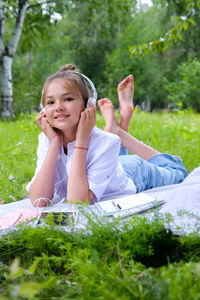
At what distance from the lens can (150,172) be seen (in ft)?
9.41

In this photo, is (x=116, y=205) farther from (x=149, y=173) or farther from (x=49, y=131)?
(x=149, y=173)

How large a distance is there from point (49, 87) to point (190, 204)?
1.22m

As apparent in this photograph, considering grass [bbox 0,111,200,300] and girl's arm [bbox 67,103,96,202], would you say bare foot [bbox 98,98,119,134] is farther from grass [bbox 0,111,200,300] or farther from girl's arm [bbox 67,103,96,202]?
grass [bbox 0,111,200,300]

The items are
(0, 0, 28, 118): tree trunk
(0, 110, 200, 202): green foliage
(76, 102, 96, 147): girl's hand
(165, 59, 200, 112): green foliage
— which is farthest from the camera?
(165, 59, 200, 112): green foliage

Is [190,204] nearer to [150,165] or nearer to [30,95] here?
[150,165]

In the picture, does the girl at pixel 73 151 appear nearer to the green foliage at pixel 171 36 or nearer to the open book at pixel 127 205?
the open book at pixel 127 205

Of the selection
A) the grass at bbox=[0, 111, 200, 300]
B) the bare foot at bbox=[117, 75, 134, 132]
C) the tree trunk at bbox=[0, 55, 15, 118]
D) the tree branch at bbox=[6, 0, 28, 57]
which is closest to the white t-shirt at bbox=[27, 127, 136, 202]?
the grass at bbox=[0, 111, 200, 300]

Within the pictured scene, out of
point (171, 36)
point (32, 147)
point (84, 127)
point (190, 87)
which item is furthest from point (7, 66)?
point (190, 87)

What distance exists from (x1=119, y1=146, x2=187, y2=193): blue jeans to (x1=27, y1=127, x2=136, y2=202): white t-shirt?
24 cm

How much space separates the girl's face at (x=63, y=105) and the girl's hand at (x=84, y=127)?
74 millimetres

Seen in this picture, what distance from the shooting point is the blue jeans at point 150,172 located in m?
2.78

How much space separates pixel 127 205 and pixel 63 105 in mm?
790

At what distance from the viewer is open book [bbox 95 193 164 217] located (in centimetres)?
193

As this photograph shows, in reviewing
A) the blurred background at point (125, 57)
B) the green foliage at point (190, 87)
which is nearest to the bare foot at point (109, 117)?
the blurred background at point (125, 57)
